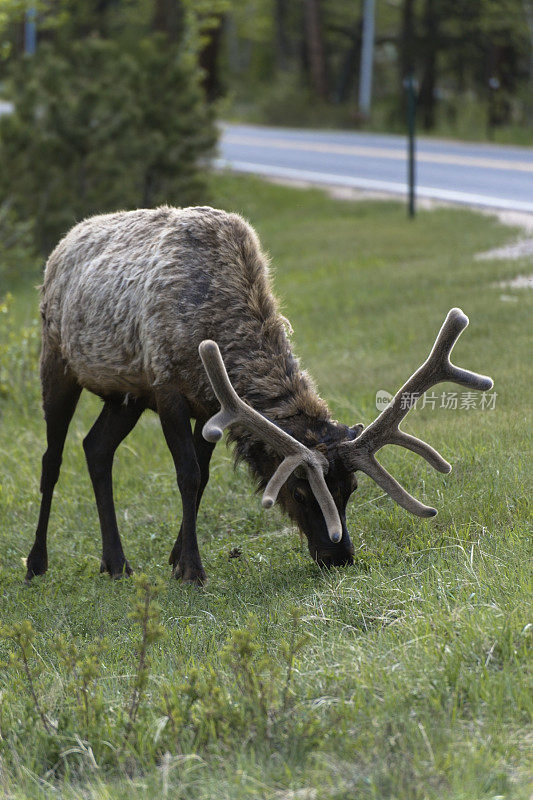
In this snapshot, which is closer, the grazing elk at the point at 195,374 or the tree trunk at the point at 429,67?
the grazing elk at the point at 195,374

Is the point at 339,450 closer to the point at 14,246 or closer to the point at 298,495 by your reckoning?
the point at 298,495

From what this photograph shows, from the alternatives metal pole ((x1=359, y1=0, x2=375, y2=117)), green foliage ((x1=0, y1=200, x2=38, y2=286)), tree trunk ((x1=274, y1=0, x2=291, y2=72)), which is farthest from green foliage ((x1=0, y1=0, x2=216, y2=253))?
tree trunk ((x1=274, y1=0, x2=291, y2=72))

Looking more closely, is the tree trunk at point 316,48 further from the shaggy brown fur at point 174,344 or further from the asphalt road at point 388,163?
the shaggy brown fur at point 174,344

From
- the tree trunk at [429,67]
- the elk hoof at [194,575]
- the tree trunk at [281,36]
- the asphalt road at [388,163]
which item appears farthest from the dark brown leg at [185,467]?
the tree trunk at [281,36]

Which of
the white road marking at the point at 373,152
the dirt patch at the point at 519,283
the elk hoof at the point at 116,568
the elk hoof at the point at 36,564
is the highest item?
the dirt patch at the point at 519,283

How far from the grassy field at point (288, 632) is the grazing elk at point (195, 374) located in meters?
0.39

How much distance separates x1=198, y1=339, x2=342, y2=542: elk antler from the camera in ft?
17.6

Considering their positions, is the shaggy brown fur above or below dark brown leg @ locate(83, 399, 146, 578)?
above

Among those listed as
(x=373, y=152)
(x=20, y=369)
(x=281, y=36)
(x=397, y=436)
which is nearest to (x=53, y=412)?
(x=397, y=436)

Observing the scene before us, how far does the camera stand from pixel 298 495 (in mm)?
5785

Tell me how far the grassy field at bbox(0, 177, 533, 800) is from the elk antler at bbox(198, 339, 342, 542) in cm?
40

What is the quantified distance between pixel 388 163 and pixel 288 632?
71.1 ft

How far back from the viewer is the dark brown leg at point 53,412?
728cm

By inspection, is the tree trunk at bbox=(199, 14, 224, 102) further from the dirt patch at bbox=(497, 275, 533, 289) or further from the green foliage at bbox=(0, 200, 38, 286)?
the dirt patch at bbox=(497, 275, 533, 289)
